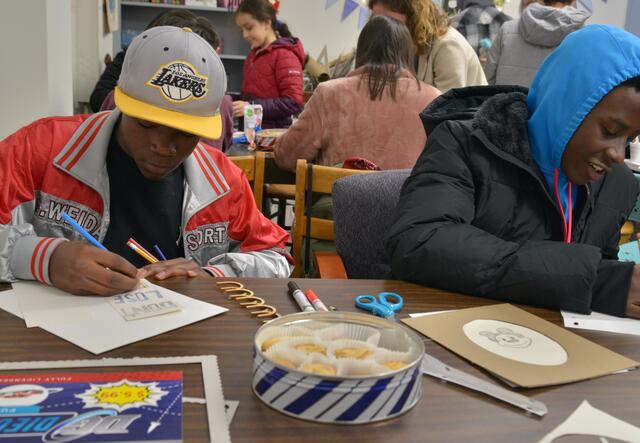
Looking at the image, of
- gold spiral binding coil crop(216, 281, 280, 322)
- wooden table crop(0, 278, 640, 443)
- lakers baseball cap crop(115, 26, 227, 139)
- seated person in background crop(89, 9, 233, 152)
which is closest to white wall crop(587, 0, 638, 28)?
seated person in background crop(89, 9, 233, 152)

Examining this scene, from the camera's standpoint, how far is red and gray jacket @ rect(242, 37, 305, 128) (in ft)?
13.8

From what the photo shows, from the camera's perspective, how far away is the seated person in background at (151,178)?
1249 mm

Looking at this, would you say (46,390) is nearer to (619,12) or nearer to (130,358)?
(130,358)

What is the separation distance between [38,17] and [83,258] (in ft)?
5.00

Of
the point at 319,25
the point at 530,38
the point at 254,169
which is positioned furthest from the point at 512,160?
the point at 319,25

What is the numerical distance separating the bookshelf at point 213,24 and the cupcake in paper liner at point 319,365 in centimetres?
564

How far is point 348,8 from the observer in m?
6.69

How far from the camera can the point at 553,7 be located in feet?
11.8

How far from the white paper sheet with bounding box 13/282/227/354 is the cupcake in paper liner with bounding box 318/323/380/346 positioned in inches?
9.3

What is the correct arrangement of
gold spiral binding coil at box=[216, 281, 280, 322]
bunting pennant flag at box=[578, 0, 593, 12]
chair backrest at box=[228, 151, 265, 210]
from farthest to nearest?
1. bunting pennant flag at box=[578, 0, 593, 12]
2. chair backrest at box=[228, 151, 265, 210]
3. gold spiral binding coil at box=[216, 281, 280, 322]

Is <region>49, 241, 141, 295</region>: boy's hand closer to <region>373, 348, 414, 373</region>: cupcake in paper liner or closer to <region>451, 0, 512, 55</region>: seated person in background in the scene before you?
<region>373, 348, 414, 373</region>: cupcake in paper liner

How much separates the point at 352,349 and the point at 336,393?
9 centimetres

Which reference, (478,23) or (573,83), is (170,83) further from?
(478,23)

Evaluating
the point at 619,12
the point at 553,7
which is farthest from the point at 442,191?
the point at 619,12
